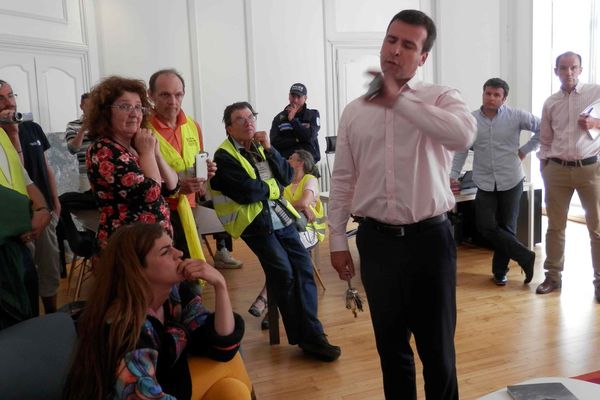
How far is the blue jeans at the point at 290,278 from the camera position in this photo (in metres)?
3.00

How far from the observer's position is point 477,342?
3246 millimetres

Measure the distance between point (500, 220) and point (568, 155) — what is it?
0.72 m

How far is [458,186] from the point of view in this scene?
16.0ft

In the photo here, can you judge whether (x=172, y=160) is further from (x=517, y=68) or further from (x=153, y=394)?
(x=517, y=68)

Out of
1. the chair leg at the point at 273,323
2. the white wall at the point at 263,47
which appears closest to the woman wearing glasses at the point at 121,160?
the chair leg at the point at 273,323

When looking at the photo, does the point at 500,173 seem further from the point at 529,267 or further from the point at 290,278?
the point at 290,278

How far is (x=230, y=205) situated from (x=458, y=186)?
2551 mm

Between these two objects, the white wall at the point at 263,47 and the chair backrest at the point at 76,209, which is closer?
the chair backrest at the point at 76,209

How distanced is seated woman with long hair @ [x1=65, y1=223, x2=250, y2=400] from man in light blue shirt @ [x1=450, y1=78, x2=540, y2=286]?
9.56 feet

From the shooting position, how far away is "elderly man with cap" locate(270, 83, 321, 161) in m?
5.71

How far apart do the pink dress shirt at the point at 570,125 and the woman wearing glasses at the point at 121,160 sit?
2802mm

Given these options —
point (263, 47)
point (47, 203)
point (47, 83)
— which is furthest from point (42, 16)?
point (47, 203)

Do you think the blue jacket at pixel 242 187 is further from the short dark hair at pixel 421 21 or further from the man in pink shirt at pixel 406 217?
the short dark hair at pixel 421 21

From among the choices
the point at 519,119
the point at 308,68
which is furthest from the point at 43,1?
the point at 519,119
